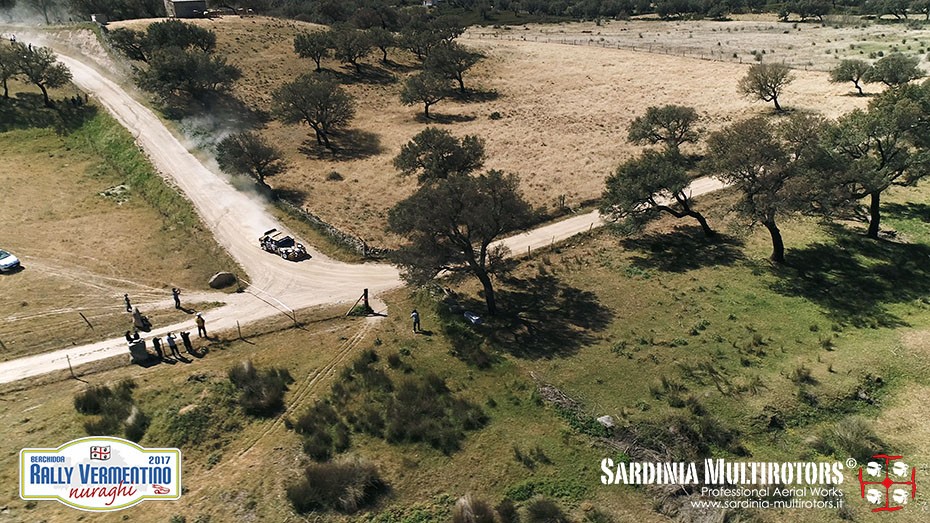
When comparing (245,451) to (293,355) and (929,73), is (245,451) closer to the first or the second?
(293,355)

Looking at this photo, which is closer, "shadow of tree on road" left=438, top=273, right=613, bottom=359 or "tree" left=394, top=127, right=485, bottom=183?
"shadow of tree on road" left=438, top=273, right=613, bottom=359

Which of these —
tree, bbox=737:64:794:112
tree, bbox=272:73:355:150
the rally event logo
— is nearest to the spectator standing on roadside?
the rally event logo

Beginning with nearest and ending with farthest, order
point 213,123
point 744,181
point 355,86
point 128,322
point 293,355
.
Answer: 1. point 293,355
2. point 128,322
3. point 744,181
4. point 213,123
5. point 355,86

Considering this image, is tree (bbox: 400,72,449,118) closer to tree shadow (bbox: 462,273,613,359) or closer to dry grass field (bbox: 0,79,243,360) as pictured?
dry grass field (bbox: 0,79,243,360)

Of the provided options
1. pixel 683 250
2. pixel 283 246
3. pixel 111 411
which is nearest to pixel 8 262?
pixel 283 246

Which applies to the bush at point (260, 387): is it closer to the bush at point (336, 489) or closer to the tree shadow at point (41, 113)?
the bush at point (336, 489)

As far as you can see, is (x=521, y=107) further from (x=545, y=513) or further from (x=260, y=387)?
(x=545, y=513)

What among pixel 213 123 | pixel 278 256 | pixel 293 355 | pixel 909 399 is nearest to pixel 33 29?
pixel 213 123
